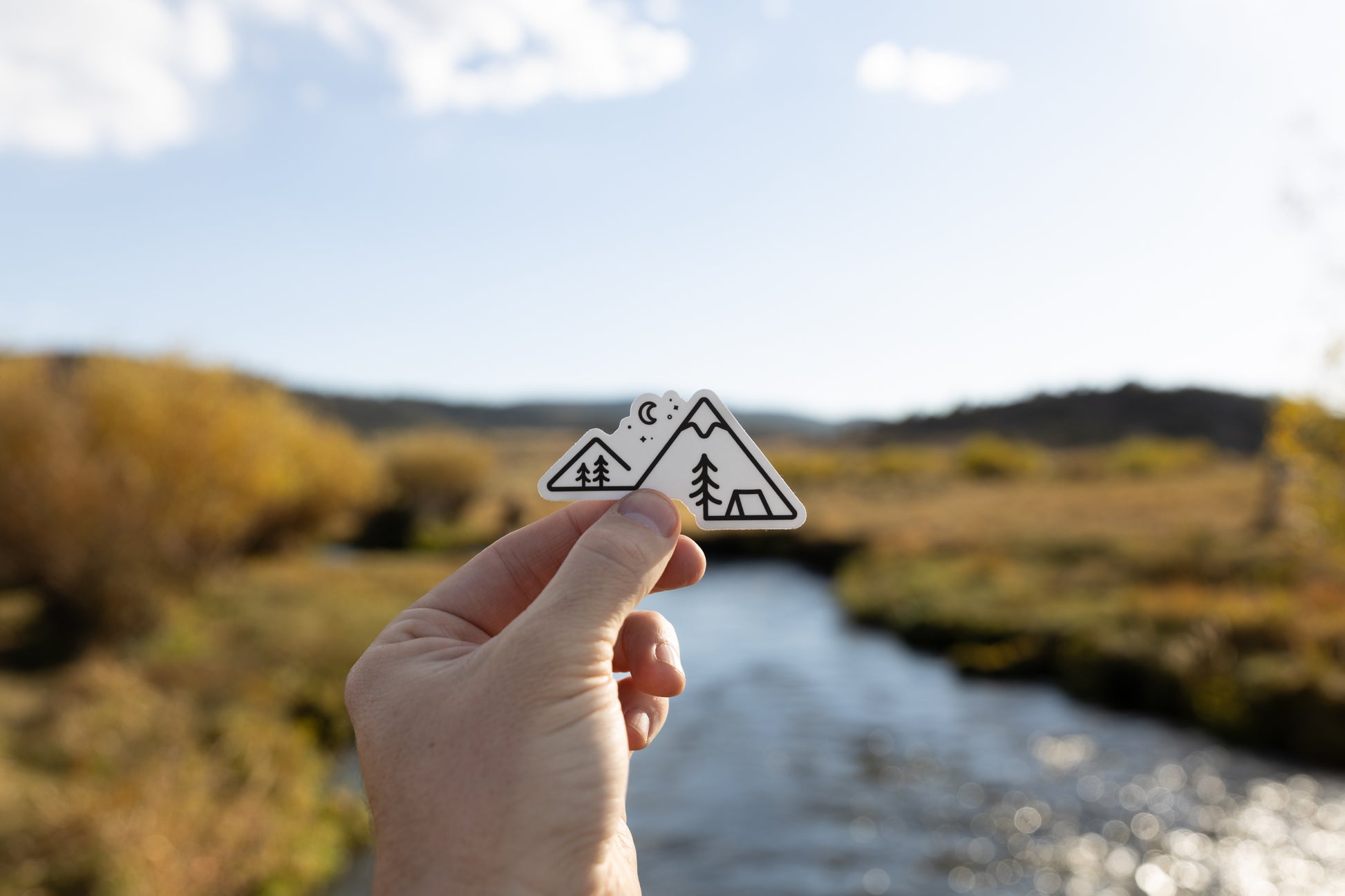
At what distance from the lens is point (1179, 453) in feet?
168

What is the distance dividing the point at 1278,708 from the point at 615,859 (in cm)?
1468

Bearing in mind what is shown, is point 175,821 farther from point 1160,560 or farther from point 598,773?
point 1160,560

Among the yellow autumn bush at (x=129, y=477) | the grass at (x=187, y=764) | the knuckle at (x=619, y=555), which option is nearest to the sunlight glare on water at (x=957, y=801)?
the grass at (x=187, y=764)

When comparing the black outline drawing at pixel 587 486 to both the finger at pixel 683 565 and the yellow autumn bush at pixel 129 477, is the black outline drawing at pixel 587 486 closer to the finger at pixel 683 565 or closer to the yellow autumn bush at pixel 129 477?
the finger at pixel 683 565

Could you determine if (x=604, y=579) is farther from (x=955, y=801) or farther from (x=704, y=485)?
(x=955, y=801)

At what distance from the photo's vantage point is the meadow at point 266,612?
8.61m

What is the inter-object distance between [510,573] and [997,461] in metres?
55.8

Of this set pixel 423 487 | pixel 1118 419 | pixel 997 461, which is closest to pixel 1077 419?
pixel 1118 419

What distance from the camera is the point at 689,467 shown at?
9.58 ft

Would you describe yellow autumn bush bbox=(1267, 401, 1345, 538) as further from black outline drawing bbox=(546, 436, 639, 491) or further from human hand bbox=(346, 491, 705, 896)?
human hand bbox=(346, 491, 705, 896)

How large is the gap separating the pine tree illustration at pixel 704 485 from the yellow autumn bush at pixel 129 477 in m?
14.0

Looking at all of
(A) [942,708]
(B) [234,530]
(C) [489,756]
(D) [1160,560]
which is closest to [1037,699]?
(A) [942,708]

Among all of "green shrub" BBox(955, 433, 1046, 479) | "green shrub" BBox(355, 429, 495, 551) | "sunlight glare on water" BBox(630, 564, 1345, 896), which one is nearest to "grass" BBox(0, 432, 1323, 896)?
"sunlight glare on water" BBox(630, 564, 1345, 896)

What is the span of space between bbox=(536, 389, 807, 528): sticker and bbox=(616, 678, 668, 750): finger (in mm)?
598
